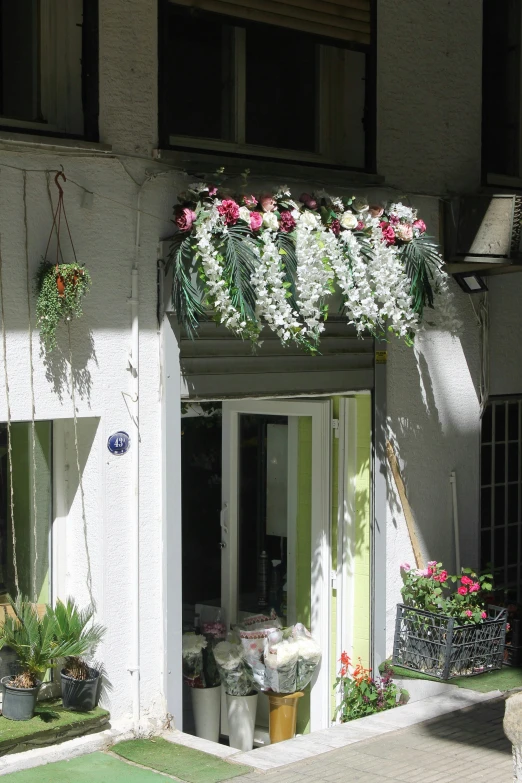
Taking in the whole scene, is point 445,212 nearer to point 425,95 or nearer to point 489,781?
point 425,95

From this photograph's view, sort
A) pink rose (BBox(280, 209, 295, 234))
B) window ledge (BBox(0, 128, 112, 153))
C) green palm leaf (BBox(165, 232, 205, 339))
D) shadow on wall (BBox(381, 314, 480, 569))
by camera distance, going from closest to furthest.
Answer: window ledge (BBox(0, 128, 112, 153)), green palm leaf (BBox(165, 232, 205, 339)), pink rose (BBox(280, 209, 295, 234)), shadow on wall (BBox(381, 314, 480, 569))

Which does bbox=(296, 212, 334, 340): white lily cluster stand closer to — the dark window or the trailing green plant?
the trailing green plant

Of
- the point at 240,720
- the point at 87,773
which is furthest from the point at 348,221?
the point at 87,773

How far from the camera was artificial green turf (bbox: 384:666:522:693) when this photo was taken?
8.10 metres

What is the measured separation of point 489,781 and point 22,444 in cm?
349

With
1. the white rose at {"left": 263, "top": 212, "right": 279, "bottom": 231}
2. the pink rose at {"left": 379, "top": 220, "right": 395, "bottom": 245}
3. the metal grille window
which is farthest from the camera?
the metal grille window

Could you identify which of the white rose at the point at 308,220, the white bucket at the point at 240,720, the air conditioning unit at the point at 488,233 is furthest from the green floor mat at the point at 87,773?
the air conditioning unit at the point at 488,233

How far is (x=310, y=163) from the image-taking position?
7.99 meters

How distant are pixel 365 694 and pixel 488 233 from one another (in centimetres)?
365

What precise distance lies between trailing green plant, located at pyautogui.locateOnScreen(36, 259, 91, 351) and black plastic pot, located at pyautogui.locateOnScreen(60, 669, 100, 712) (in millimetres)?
2045

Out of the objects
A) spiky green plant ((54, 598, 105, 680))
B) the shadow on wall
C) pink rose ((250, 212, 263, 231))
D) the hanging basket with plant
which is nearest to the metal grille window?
the shadow on wall

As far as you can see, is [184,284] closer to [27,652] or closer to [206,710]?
[27,652]

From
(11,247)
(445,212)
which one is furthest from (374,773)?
(445,212)

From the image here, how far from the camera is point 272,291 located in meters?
6.81
